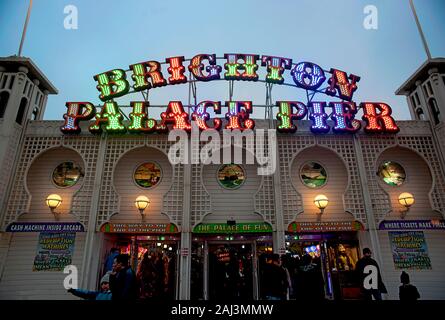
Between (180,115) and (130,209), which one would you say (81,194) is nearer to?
(130,209)

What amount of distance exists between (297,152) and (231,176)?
3.27m

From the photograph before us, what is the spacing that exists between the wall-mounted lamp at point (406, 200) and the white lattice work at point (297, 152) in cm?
184

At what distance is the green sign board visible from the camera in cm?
1138

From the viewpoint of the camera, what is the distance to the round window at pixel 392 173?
1293 cm

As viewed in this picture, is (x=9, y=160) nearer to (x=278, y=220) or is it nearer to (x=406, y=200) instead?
(x=278, y=220)

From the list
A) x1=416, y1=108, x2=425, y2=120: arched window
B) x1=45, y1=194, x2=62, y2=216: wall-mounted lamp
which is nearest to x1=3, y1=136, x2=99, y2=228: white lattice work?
x1=45, y1=194, x2=62, y2=216: wall-mounted lamp

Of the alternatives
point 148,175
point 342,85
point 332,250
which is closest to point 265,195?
point 332,250

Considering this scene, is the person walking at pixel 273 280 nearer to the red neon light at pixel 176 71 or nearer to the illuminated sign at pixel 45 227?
the illuminated sign at pixel 45 227

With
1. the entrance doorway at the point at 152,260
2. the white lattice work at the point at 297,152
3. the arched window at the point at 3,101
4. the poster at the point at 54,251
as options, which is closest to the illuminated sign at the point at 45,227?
the poster at the point at 54,251

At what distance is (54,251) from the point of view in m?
11.7

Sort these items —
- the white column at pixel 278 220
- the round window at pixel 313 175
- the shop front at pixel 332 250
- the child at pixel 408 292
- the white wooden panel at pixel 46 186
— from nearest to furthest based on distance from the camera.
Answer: the child at pixel 408 292
the white column at pixel 278 220
the shop front at pixel 332 250
the white wooden panel at pixel 46 186
the round window at pixel 313 175

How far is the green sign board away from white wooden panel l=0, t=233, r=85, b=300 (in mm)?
5214

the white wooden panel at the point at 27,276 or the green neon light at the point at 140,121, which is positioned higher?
the green neon light at the point at 140,121

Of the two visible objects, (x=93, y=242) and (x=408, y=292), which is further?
(x=93, y=242)
